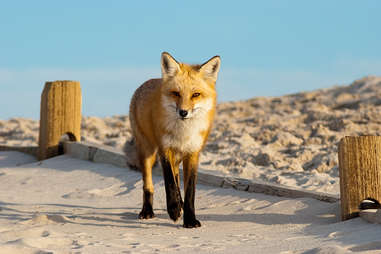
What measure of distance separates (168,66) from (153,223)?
1.58 m

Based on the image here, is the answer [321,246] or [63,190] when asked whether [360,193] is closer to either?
[321,246]

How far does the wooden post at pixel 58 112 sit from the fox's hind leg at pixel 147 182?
14.8 ft

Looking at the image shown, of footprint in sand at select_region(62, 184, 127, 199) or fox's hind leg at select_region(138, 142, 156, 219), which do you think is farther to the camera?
footprint in sand at select_region(62, 184, 127, 199)

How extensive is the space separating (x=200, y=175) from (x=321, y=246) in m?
3.30

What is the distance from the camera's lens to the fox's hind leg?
554cm

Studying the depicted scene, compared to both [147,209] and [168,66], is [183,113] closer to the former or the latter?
[168,66]

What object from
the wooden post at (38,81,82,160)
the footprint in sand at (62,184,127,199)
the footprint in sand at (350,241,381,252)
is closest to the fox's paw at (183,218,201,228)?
the footprint in sand at (350,241,381,252)

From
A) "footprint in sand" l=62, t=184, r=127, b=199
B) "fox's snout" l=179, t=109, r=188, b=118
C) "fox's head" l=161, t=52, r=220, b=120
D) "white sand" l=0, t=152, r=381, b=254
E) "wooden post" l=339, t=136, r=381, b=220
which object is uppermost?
"fox's head" l=161, t=52, r=220, b=120

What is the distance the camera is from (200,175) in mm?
6938

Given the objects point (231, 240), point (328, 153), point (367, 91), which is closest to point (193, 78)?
point (231, 240)

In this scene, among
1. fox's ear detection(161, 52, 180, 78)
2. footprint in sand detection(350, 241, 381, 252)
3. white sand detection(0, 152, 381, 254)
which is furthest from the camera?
fox's ear detection(161, 52, 180, 78)

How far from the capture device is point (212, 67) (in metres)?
5.08

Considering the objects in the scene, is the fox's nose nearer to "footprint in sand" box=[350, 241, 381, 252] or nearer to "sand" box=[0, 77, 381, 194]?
"footprint in sand" box=[350, 241, 381, 252]

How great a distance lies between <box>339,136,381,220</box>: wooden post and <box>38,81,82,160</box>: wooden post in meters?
6.28
